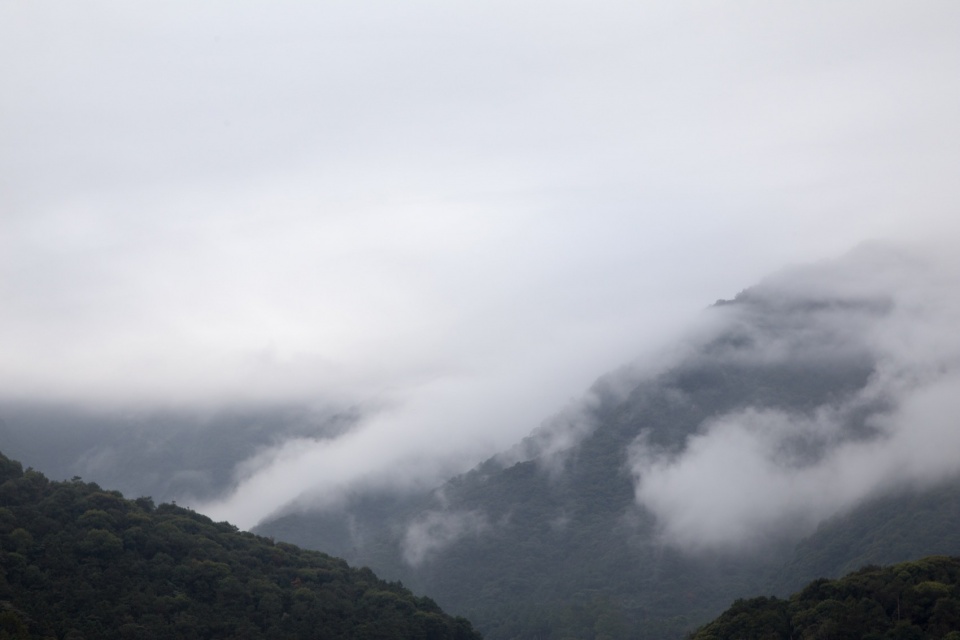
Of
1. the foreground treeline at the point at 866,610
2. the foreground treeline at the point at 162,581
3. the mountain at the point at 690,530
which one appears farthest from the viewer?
the mountain at the point at 690,530

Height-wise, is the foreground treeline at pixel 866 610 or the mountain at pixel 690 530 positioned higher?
the mountain at pixel 690 530

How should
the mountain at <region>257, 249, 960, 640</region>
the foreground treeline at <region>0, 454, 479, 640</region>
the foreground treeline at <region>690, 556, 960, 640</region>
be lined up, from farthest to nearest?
the mountain at <region>257, 249, 960, 640</region>, the foreground treeline at <region>690, 556, 960, 640</region>, the foreground treeline at <region>0, 454, 479, 640</region>

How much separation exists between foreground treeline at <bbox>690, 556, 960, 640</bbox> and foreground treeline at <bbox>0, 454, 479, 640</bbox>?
31068mm

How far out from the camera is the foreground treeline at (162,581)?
77.4 meters

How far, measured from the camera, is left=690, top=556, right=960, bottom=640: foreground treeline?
255ft

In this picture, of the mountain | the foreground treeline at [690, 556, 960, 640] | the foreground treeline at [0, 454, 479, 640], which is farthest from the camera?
the mountain

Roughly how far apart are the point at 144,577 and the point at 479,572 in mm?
91733

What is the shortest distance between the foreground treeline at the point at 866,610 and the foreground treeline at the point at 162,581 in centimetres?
3107

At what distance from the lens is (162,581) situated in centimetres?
8619

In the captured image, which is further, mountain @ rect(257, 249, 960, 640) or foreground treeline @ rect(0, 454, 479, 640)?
mountain @ rect(257, 249, 960, 640)

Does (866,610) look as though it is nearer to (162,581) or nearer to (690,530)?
(162,581)

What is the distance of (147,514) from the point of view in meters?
98.0

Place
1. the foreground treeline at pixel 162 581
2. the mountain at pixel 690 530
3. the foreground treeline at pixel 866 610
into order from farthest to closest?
1. the mountain at pixel 690 530
2. the foreground treeline at pixel 866 610
3. the foreground treeline at pixel 162 581

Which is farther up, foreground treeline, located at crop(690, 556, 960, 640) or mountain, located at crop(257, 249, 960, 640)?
mountain, located at crop(257, 249, 960, 640)
